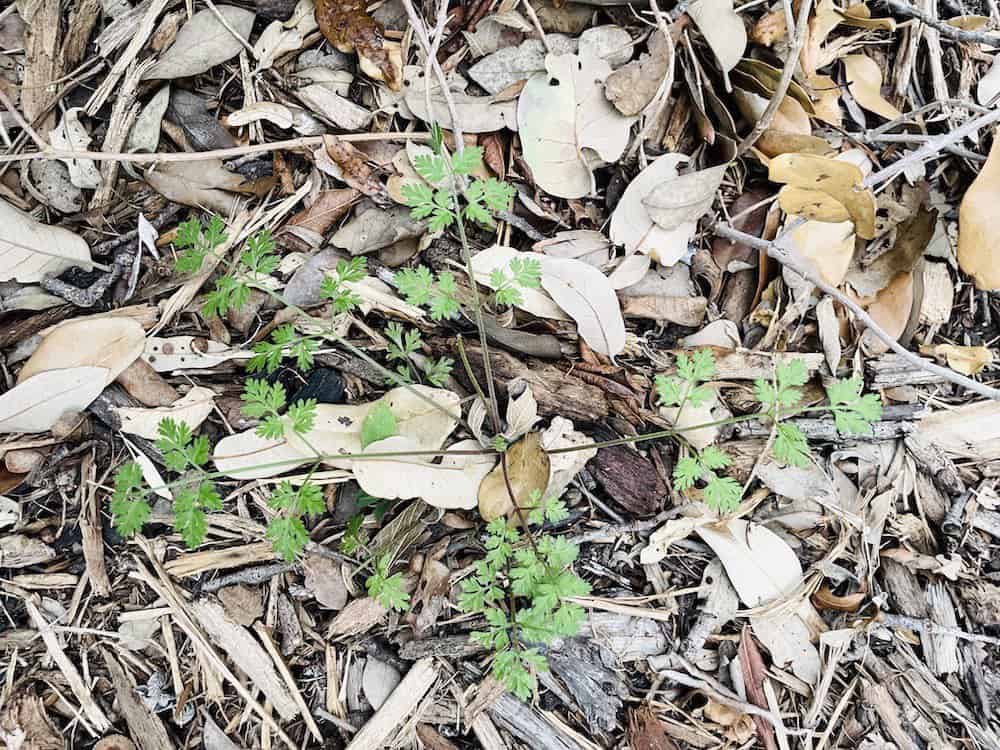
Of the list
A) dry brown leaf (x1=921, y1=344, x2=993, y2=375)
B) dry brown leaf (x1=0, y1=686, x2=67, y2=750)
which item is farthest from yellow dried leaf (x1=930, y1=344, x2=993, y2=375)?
dry brown leaf (x1=0, y1=686, x2=67, y2=750)

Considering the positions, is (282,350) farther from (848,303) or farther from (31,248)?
(848,303)

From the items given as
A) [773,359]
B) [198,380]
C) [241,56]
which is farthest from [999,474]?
[241,56]

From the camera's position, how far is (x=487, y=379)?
138cm

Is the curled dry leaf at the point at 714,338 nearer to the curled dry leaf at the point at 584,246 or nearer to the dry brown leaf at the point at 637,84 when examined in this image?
the curled dry leaf at the point at 584,246

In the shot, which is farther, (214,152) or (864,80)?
(864,80)

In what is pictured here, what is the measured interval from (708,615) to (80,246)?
1.39 m

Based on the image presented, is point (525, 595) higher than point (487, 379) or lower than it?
lower

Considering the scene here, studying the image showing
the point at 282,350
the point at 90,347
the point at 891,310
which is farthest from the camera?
the point at 891,310

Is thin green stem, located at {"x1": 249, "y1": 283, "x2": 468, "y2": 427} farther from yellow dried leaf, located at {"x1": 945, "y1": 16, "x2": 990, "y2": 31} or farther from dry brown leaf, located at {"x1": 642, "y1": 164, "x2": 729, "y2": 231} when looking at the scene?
yellow dried leaf, located at {"x1": 945, "y1": 16, "x2": 990, "y2": 31}

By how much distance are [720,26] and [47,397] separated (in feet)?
4.66

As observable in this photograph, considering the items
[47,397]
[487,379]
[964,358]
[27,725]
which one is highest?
[47,397]

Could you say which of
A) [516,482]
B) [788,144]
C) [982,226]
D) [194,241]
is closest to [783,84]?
[788,144]

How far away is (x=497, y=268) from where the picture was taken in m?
1.43

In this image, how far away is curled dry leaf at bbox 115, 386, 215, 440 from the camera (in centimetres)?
142
